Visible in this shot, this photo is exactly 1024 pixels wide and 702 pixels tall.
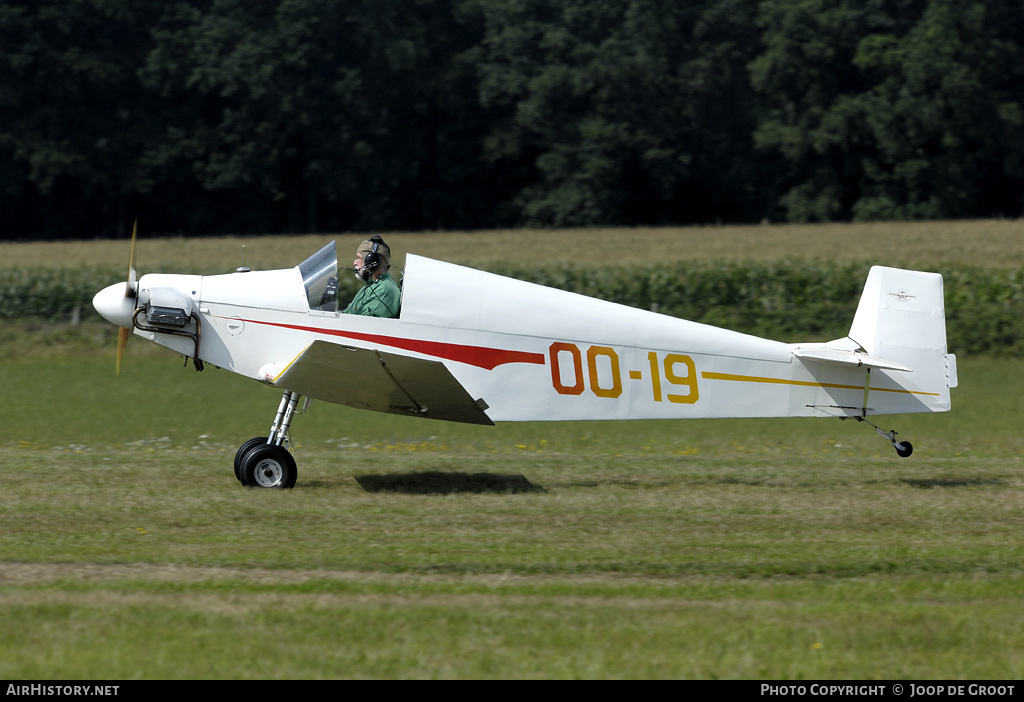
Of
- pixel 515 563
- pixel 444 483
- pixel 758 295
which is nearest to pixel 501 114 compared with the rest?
pixel 758 295

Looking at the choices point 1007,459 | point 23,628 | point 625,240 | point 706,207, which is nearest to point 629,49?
point 706,207

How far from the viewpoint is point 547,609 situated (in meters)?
5.95

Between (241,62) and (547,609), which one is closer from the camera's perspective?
(547,609)

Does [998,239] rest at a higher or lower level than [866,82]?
lower

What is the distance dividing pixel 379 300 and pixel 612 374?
6.77 ft

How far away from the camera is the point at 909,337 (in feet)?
31.9

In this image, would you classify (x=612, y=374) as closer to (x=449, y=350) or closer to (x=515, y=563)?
(x=449, y=350)

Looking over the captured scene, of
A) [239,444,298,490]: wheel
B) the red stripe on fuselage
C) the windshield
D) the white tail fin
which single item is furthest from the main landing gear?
the white tail fin

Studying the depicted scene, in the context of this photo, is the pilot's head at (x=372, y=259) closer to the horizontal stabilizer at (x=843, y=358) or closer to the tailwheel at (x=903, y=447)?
the horizontal stabilizer at (x=843, y=358)

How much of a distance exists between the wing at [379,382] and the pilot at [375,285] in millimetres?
620

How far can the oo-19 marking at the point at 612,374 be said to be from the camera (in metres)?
9.43

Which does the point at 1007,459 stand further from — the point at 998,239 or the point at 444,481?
the point at 998,239

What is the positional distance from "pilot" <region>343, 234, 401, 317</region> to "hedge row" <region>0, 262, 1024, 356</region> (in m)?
13.7

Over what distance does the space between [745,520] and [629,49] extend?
4464 centimetres
